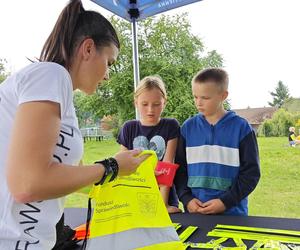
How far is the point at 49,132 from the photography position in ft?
1.69

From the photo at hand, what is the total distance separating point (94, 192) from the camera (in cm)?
78

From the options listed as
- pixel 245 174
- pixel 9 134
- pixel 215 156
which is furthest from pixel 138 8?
pixel 9 134

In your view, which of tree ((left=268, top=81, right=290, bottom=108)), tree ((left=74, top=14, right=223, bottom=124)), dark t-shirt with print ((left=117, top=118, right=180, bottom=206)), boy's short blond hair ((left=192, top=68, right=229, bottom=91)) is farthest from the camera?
tree ((left=74, top=14, right=223, bottom=124))

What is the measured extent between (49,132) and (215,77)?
96cm

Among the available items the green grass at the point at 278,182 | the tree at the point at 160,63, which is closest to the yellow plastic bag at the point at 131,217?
the tree at the point at 160,63

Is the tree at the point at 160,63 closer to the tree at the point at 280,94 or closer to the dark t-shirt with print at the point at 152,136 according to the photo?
the tree at the point at 280,94

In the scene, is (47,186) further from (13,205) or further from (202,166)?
(202,166)

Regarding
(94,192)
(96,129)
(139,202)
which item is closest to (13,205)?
(94,192)

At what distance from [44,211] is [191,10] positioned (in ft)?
7.79

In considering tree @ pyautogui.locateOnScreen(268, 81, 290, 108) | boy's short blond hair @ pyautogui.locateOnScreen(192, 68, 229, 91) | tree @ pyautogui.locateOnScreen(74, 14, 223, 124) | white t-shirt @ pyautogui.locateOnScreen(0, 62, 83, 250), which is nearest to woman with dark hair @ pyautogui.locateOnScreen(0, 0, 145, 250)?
white t-shirt @ pyautogui.locateOnScreen(0, 62, 83, 250)

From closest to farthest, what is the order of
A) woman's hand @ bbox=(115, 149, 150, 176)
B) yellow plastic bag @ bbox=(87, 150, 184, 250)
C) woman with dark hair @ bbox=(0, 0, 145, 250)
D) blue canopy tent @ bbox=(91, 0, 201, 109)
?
woman with dark hair @ bbox=(0, 0, 145, 250) → woman's hand @ bbox=(115, 149, 150, 176) → yellow plastic bag @ bbox=(87, 150, 184, 250) → blue canopy tent @ bbox=(91, 0, 201, 109)

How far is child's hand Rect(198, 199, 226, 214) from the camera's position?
1.16 meters

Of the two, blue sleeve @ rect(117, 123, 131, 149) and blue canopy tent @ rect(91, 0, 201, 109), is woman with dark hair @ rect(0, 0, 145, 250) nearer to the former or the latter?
blue sleeve @ rect(117, 123, 131, 149)

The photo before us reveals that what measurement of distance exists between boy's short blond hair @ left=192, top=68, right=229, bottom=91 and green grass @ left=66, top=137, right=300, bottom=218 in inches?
49.9
